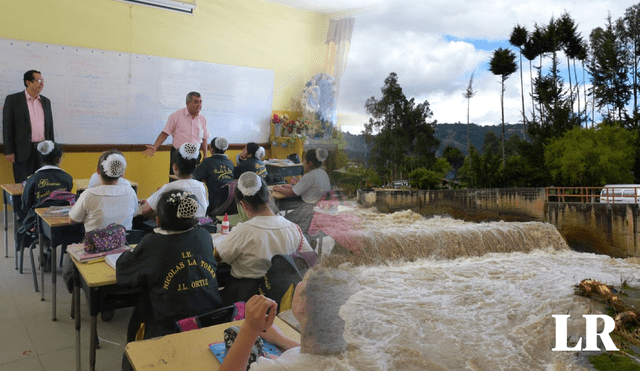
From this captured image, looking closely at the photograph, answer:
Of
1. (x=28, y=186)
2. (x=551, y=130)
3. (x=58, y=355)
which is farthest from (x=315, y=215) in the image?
(x=28, y=186)

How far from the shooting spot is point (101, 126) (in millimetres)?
5711

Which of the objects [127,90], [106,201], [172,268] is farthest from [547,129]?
[127,90]

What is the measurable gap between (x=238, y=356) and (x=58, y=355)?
6.53 ft

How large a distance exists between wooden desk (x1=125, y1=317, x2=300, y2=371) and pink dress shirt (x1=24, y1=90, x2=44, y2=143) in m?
4.56

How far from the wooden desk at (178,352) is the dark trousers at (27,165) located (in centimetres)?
451

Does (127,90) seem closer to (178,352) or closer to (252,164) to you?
(252,164)

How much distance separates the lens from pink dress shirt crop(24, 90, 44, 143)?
190 inches

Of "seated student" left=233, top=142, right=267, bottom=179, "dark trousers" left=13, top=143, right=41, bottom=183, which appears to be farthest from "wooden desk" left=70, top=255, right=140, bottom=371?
"dark trousers" left=13, top=143, right=41, bottom=183

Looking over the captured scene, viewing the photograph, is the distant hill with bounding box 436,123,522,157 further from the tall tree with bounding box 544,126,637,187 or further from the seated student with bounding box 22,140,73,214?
the seated student with bounding box 22,140,73,214

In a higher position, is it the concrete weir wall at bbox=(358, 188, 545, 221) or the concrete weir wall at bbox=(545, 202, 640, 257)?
the concrete weir wall at bbox=(358, 188, 545, 221)

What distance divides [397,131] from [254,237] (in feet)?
4.40

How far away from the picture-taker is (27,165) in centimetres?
486

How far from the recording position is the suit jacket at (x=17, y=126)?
4738mm

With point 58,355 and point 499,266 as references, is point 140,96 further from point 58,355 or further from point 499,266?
point 499,266
